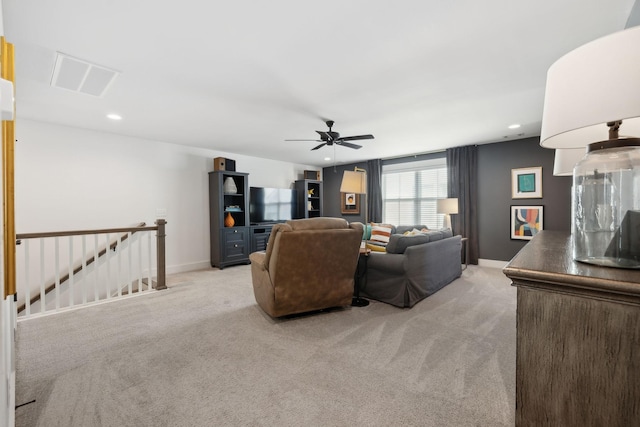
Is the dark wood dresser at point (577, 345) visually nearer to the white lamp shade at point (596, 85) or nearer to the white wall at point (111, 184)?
the white lamp shade at point (596, 85)

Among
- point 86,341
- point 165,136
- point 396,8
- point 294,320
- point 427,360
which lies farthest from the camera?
point 165,136

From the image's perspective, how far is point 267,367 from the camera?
6.17 ft

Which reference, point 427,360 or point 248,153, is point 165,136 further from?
point 427,360

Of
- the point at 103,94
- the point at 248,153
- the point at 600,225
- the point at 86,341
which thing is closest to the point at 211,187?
the point at 248,153

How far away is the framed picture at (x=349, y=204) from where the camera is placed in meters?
7.13

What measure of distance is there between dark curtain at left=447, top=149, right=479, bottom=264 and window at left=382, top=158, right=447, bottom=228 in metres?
0.36

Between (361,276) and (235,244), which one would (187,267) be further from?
(361,276)

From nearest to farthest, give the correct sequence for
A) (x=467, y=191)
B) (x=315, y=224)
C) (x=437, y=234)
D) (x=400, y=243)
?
(x=315, y=224) → (x=400, y=243) → (x=437, y=234) → (x=467, y=191)

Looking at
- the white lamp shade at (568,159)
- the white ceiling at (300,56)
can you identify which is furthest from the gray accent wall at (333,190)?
the white lamp shade at (568,159)

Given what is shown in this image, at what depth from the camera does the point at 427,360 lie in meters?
1.95

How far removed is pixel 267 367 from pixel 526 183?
5.15 m

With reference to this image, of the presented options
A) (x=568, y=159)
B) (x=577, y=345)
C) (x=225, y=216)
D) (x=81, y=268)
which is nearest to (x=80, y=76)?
(x=81, y=268)

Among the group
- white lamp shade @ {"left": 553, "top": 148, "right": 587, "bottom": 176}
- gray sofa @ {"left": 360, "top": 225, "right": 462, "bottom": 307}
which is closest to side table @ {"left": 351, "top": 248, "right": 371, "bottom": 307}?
gray sofa @ {"left": 360, "top": 225, "right": 462, "bottom": 307}

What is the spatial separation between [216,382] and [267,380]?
325 millimetres
